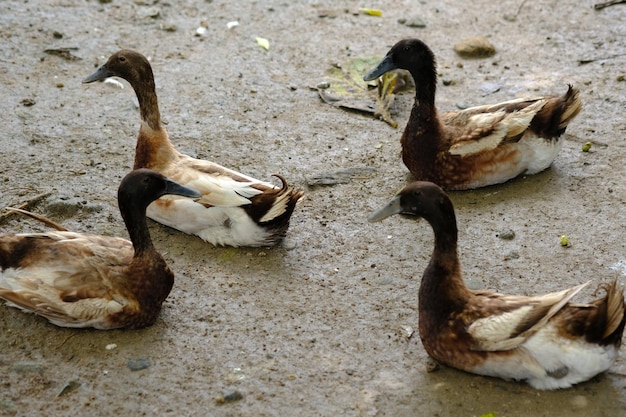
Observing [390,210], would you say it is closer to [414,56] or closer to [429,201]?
[429,201]

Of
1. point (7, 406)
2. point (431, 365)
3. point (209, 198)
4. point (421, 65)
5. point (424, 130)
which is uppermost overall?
point (421, 65)

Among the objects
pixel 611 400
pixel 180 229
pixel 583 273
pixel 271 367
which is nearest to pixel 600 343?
pixel 611 400

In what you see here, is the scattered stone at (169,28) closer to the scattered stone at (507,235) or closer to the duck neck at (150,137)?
the duck neck at (150,137)

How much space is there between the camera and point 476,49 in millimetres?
8117

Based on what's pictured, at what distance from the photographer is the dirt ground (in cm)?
446

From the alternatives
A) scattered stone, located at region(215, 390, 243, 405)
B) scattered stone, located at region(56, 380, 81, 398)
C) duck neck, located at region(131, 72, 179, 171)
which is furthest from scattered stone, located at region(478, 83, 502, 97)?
scattered stone, located at region(56, 380, 81, 398)

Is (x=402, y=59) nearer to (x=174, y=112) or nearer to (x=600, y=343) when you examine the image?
(x=174, y=112)

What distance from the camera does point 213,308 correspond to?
5121 millimetres

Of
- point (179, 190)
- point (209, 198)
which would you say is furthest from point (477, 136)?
point (179, 190)

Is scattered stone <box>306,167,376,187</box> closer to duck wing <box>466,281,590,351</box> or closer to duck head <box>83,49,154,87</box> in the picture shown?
duck head <box>83,49,154,87</box>

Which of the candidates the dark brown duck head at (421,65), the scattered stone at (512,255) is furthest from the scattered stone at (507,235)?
the dark brown duck head at (421,65)

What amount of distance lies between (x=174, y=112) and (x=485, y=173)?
Answer: 275 centimetres

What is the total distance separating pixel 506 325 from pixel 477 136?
7.17ft

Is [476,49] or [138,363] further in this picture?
[476,49]
